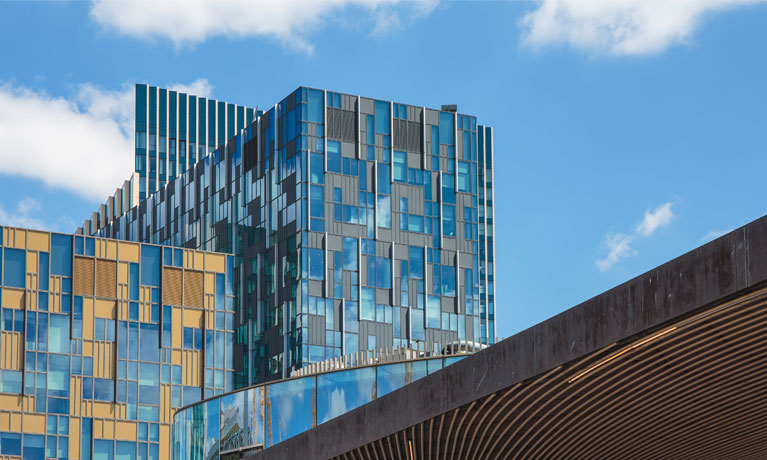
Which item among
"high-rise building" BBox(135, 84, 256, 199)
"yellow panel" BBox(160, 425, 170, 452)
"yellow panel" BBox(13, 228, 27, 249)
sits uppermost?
"high-rise building" BBox(135, 84, 256, 199)

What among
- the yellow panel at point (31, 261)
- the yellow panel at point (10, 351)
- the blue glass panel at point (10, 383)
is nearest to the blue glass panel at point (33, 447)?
the blue glass panel at point (10, 383)

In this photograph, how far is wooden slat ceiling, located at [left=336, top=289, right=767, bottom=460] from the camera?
17156mm

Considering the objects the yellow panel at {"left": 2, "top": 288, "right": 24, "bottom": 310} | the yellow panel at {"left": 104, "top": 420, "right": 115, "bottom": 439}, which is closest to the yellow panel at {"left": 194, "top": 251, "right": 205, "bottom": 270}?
the yellow panel at {"left": 2, "top": 288, "right": 24, "bottom": 310}

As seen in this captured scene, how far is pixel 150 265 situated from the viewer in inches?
3049

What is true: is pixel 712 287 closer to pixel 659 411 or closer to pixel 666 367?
pixel 666 367

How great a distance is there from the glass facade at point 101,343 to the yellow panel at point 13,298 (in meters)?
0.05

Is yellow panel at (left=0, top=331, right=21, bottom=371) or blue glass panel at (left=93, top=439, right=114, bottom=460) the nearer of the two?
yellow panel at (left=0, top=331, right=21, bottom=371)

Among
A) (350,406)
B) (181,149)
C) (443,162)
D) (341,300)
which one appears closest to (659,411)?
(350,406)

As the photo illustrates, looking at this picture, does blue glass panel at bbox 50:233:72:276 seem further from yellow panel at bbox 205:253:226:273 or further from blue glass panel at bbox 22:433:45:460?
blue glass panel at bbox 22:433:45:460

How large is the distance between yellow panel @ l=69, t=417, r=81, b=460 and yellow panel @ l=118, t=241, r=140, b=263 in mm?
10164

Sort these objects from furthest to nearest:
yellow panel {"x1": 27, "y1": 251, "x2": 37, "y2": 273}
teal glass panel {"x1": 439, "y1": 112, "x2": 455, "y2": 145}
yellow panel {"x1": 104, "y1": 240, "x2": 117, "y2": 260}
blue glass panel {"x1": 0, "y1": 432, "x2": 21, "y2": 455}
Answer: teal glass panel {"x1": 439, "y1": 112, "x2": 455, "y2": 145} < yellow panel {"x1": 104, "y1": 240, "x2": 117, "y2": 260} < yellow panel {"x1": 27, "y1": 251, "x2": 37, "y2": 273} < blue glass panel {"x1": 0, "y1": 432, "x2": 21, "y2": 455}

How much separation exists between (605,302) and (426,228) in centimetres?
7987

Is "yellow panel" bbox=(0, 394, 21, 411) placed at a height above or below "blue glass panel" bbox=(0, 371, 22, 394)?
below

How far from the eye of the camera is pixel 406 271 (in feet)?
316
